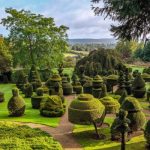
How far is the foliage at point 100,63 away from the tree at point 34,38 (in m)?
5.59

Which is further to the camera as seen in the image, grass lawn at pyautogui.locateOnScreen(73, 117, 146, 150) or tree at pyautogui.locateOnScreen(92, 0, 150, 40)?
grass lawn at pyautogui.locateOnScreen(73, 117, 146, 150)

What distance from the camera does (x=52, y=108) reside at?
33156 millimetres

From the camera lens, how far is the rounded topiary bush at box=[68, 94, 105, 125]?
24438 millimetres

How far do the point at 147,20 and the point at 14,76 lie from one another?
4616 centimetres

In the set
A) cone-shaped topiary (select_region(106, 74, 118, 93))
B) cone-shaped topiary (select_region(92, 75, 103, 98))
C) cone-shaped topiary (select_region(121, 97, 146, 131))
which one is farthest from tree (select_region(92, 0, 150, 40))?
cone-shaped topiary (select_region(106, 74, 118, 93))

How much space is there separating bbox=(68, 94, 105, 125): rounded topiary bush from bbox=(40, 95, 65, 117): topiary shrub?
26.1ft

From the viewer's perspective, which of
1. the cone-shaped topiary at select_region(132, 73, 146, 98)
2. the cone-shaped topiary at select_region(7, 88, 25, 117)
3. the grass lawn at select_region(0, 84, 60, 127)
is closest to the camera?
the grass lawn at select_region(0, 84, 60, 127)

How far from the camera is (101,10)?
65.9ft

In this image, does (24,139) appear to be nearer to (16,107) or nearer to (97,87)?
(16,107)

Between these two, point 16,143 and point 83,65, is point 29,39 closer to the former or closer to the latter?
point 83,65

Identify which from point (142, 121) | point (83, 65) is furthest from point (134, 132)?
point (83, 65)

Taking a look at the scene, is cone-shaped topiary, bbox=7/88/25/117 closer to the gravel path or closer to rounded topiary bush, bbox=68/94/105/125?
the gravel path

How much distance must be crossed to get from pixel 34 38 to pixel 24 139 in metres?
50.3

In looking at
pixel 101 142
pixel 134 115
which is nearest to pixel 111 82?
pixel 134 115
